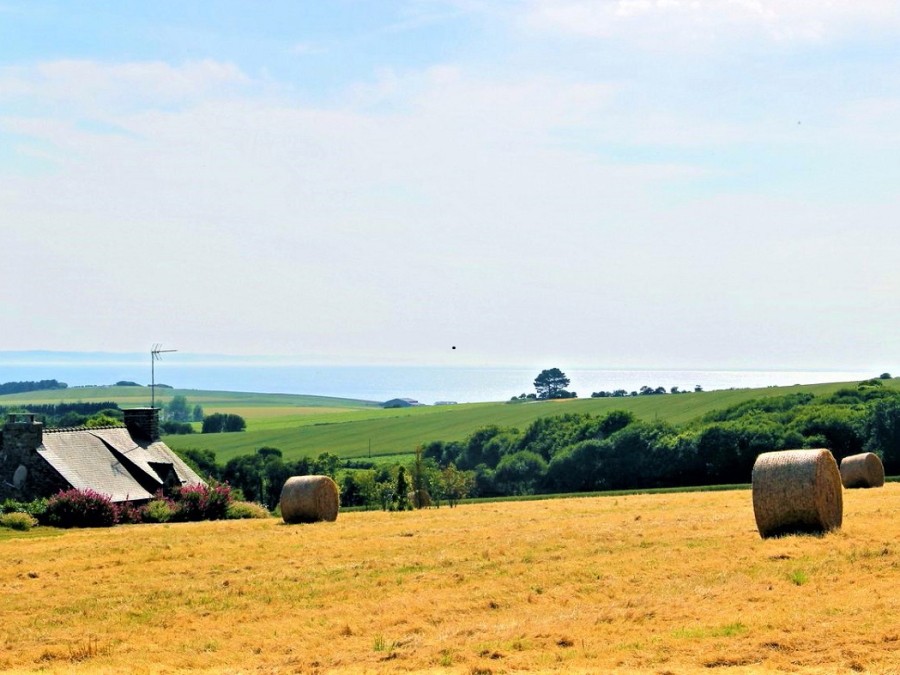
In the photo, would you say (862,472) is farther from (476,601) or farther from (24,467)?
(24,467)

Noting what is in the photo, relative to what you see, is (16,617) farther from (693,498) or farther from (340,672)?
(693,498)

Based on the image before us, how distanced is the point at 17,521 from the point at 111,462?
1138cm

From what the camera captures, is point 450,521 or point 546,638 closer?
point 546,638

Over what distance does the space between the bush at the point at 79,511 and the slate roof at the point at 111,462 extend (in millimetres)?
4556

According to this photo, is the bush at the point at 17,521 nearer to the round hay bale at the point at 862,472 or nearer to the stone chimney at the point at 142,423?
the stone chimney at the point at 142,423

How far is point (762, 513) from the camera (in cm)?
2495

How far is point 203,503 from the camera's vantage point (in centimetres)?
4728

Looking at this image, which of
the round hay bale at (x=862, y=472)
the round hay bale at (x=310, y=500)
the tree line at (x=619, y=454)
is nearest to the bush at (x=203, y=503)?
the round hay bale at (x=310, y=500)

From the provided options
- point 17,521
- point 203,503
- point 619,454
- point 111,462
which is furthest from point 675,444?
point 17,521

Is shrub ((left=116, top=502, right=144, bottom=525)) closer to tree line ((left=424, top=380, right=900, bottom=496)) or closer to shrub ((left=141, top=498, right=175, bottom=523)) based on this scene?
shrub ((left=141, top=498, right=175, bottom=523))

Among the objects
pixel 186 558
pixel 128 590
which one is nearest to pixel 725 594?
pixel 128 590

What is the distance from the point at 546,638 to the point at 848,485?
32210mm

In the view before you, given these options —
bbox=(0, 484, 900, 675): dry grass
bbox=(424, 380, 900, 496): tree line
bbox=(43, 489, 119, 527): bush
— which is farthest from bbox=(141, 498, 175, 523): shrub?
bbox=(424, 380, 900, 496): tree line

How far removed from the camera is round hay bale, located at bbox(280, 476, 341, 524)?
121 feet
